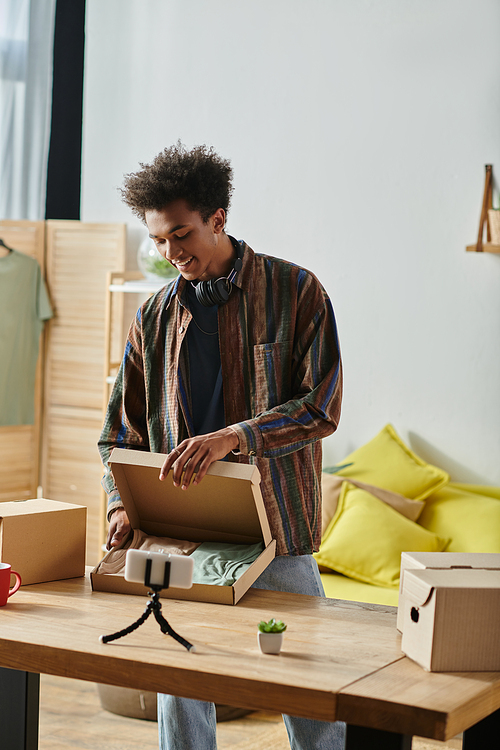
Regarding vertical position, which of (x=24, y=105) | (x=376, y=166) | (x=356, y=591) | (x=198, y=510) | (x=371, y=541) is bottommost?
(x=356, y=591)

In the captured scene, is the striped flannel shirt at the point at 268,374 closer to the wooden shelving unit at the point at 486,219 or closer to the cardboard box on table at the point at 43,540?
the cardboard box on table at the point at 43,540

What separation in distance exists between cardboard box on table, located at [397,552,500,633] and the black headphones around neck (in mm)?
671

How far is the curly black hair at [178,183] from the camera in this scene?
5.52ft

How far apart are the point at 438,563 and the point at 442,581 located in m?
0.10

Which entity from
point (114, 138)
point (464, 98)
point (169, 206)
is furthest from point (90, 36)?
point (169, 206)

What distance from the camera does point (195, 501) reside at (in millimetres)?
1623

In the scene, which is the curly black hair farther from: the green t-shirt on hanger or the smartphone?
the green t-shirt on hanger

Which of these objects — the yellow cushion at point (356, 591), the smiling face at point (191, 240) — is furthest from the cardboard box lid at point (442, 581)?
the yellow cushion at point (356, 591)

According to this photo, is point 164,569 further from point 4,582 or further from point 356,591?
point 356,591

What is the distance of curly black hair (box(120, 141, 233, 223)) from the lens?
5.52 feet

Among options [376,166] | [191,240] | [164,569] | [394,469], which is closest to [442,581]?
[164,569]

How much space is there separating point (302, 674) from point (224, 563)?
0.43m

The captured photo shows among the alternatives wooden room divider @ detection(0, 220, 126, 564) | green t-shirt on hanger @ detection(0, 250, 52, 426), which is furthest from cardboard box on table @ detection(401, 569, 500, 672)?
green t-shirt on hanger @ detection(0, 250, 52, 426)

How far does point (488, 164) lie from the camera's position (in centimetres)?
325
